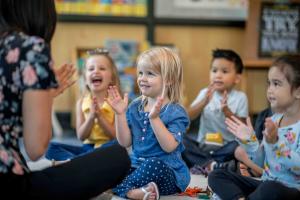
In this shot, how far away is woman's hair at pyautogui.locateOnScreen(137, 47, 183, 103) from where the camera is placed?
5.66 feet

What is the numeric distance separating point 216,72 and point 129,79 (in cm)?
116

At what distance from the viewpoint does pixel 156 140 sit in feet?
5.60

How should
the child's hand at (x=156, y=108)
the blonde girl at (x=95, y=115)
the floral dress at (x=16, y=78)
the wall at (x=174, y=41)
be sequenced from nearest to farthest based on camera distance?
the floral dress at (x=16, y=78) < the child's hand at (x=156, y=108) < the blonde girl at (x=95, y=115) < the wall at (x=174, y=41)

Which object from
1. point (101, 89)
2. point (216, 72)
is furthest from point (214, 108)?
point (101, 89)

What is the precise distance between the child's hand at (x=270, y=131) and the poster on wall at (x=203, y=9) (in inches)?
84.3

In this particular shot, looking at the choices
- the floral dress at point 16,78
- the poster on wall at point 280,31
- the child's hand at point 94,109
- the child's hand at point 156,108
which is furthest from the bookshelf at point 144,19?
the floral dress at point 16,78

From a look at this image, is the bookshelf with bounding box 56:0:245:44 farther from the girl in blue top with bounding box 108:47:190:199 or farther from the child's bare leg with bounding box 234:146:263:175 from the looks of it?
the girl in blue top with bounding box 108:47:190:199

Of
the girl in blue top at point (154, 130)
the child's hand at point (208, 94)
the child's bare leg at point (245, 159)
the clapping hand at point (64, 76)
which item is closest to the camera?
the clapping hand at point (64, 76)

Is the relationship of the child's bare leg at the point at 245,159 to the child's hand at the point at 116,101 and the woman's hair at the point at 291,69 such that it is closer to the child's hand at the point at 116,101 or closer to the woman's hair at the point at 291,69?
the woman's hair at the point at 291,69

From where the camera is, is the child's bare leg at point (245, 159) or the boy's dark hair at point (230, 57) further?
the boy's dark hair at point (230, 57)

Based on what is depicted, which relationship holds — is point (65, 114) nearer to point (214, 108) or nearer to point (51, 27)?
point (214, 108)

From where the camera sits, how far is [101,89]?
2.15 metres

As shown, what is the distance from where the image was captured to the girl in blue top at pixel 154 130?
1646 millimetres

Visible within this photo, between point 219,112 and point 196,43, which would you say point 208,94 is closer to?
point 219,112
